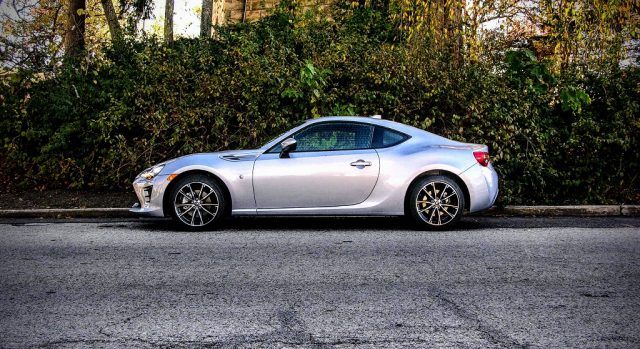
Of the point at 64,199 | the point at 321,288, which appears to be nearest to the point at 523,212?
the point at 321,288

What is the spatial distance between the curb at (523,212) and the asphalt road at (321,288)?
1787mm

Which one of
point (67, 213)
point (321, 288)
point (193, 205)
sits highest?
point (193, 205)

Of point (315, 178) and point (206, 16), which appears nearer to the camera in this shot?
point (315, 178)

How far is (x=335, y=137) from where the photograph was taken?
9.40 m

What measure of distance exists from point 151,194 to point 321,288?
3956 mm

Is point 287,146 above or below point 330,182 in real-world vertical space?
above

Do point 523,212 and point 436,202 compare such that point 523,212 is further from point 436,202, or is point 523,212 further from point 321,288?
point 321,288

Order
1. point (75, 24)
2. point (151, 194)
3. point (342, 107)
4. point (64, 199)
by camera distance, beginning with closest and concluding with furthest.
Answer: point (151, 194), point (64, 199), point (342, 107), point (75, 24)

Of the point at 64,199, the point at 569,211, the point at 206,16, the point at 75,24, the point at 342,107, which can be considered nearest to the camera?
the point at 569,211

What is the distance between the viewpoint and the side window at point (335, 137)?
9.35m

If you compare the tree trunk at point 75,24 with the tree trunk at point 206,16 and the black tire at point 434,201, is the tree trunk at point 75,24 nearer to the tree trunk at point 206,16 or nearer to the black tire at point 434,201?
the tree trunk at point 206,16

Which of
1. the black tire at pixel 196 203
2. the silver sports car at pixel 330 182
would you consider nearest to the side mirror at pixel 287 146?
the silver sports car at pixel 330 182

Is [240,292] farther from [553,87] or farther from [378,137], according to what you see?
[553,87]

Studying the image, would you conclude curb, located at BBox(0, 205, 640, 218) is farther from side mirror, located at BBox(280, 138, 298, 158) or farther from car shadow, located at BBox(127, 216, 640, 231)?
side mirror, located at BBox(280, 138, 298, 158)
